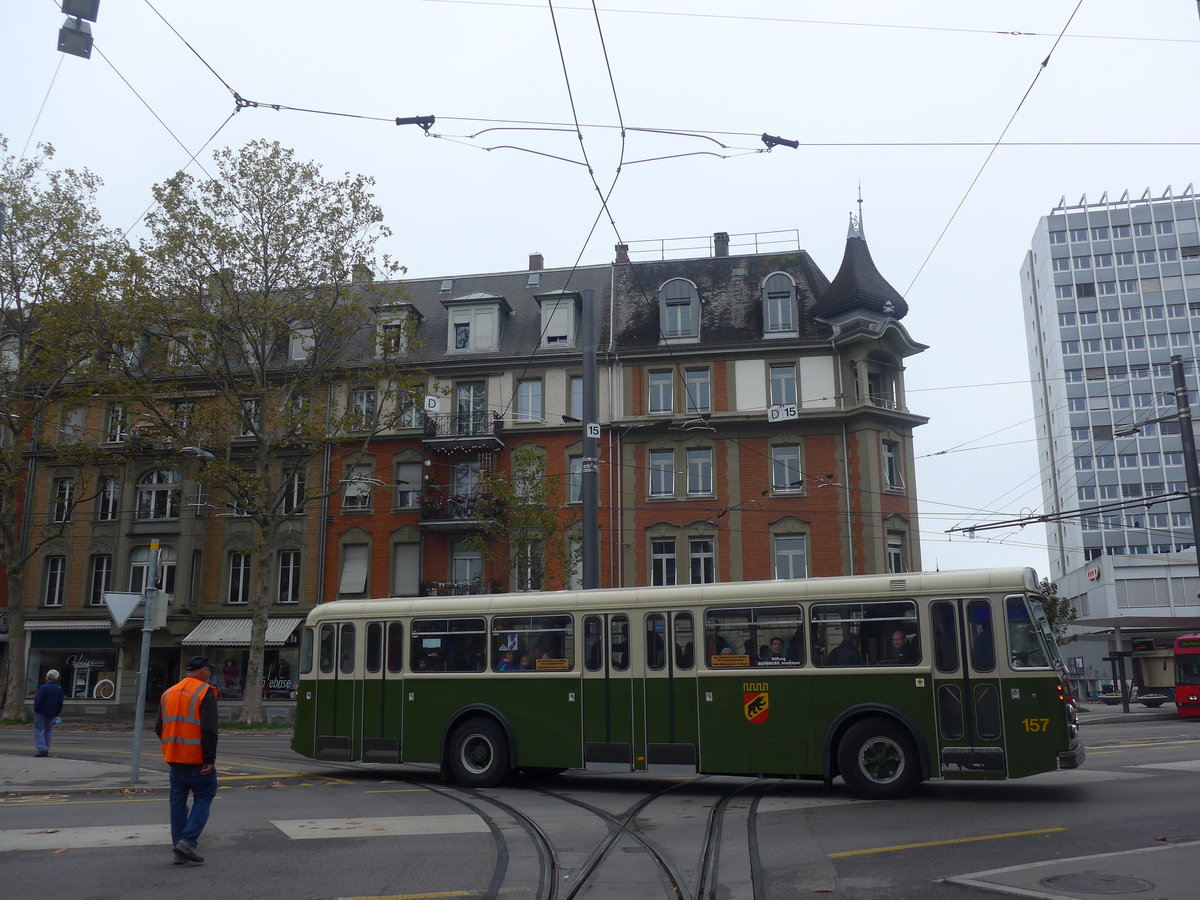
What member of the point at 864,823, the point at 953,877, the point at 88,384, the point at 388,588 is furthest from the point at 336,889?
the point at 388,588

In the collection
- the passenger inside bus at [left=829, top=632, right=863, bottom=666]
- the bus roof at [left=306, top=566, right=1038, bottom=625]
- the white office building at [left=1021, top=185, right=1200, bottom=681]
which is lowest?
the passenger inside bus at [left=829, top=632, right=863, bottom=666]

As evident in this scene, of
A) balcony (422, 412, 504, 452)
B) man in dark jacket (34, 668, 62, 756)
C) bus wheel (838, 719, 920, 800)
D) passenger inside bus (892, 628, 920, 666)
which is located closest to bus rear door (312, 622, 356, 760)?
man in dark jacket (34, 668, 62, 756)

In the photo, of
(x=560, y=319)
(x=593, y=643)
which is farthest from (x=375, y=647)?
(x=560, y=319)

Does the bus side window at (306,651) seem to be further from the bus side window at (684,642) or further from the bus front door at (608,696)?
the bus side window at (684,642)

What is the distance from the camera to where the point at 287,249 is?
30.6 meters

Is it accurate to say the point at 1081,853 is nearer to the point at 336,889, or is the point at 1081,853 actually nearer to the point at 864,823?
the point at 864,823

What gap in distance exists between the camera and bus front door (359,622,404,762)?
15828 mm

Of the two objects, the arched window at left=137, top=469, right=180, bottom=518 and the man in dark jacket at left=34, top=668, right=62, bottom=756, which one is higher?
the arched window at left=137, top=469, right=180, bottom=518

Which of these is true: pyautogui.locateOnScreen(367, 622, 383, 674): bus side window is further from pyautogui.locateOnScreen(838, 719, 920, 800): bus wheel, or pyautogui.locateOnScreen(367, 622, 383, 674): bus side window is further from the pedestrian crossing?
pyautogui.locateOnScreen(838, 719, 920, 800): bus wheel

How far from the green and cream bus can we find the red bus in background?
858 inches

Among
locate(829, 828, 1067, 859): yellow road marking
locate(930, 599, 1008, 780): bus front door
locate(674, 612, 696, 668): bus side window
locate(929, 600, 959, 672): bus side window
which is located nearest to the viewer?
locate(829, 828, 1067, 859): yellow road marking

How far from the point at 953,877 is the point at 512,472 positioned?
30.9 meters

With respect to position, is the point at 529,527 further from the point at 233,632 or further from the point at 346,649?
the point at 346,649

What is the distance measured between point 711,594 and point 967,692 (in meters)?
3.35
